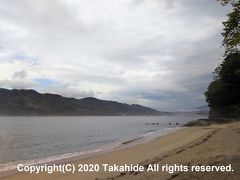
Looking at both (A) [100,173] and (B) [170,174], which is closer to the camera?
(B) [170,174]

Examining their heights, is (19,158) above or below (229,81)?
below

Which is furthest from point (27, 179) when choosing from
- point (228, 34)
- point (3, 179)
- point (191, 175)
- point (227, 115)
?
point (227, 115)

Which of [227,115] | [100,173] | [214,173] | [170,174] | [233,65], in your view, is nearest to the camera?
[214,173]

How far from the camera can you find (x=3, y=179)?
19.5m

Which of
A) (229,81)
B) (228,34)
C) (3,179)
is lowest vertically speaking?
(3,179)

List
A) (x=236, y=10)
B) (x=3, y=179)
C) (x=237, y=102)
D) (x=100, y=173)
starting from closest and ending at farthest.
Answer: (x=236, y=10) → (x=100, y=173) → (x=3, y=179) → (x=237, y=102)

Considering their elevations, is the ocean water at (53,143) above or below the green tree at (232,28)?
below

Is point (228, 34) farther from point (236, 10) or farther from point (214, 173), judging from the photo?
point (214, 173)

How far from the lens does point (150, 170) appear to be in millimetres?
15422

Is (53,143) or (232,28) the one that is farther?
(53,143)

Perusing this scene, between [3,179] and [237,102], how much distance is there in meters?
60.5

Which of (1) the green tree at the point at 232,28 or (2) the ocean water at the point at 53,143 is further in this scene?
(2) the ocean water at the point at 53,143

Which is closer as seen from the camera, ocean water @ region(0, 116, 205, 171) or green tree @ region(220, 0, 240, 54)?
green tree @ region(220, 0, 240, 54)

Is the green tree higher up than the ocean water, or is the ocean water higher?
the green tree
